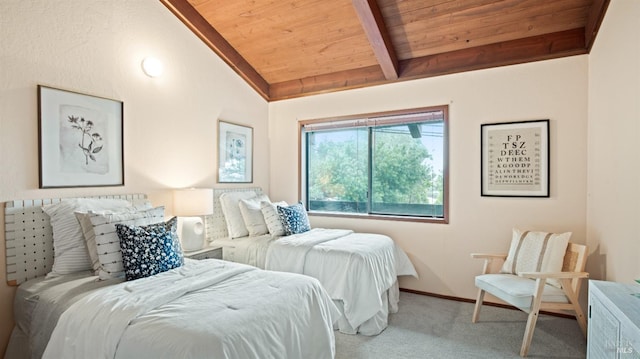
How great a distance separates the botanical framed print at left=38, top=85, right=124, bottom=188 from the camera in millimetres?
2434

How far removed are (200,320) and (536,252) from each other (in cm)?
274

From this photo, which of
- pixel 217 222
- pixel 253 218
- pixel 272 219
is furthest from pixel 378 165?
pixel 217 222

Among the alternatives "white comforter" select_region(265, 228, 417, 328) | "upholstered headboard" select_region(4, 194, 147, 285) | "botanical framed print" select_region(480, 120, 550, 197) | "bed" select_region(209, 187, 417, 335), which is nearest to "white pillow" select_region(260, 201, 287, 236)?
"bed" select_region(209, 187, 417, 335)

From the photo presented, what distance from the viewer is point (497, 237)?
3418 millimetres

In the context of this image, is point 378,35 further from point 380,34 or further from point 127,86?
point 127,86

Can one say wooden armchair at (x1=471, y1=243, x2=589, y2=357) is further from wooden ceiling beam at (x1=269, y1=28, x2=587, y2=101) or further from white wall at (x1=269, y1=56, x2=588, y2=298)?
wooden ceiling beam at (x1=269, y1=28, x2=587, y2=101)

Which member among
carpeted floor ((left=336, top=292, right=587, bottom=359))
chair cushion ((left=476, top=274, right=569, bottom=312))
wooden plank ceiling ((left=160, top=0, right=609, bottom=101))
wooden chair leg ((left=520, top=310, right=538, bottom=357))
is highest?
wooden plank ceiling ((left=160, top=0, right=609, bottom=101))

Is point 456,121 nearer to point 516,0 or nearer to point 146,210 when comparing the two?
point 516,0

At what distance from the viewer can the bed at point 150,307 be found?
1479mm

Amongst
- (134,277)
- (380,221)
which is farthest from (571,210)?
(134,277)

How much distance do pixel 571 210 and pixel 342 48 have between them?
9.02ft

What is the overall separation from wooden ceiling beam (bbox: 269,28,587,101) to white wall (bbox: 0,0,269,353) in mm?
779

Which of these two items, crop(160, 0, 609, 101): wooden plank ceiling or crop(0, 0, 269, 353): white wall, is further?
crop(160, 0, 609, 101): wooden plank ceiling

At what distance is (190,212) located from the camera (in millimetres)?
3248
